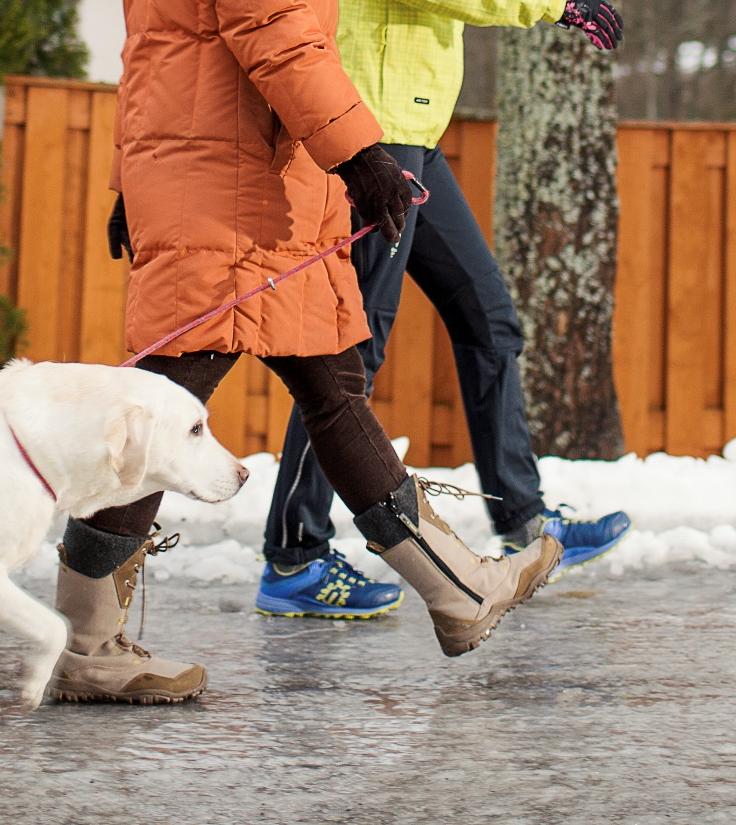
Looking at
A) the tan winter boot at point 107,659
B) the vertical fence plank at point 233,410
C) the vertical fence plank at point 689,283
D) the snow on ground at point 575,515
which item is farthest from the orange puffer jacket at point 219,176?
the vertical fence plank at point 689,283

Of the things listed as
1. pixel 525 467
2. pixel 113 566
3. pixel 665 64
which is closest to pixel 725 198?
pixel 525 467

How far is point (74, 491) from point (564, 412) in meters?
4.18

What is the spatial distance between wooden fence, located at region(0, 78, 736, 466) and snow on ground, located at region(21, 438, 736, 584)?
1.06m

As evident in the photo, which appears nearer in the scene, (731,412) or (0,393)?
(0,393)

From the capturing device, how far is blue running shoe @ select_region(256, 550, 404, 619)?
408 centimetres

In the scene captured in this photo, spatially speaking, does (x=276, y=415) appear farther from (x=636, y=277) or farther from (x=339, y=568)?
(x=339, y=568)

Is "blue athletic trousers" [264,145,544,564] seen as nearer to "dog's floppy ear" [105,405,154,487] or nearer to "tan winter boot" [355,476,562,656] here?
"tan winter boot" [355,476,562,656]

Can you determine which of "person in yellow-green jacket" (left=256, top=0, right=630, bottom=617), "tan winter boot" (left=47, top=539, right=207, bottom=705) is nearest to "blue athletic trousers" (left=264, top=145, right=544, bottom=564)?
"person in yellow-green jacket" (left=256, top=0, right=630, bottom=617)

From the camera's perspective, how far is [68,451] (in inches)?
108

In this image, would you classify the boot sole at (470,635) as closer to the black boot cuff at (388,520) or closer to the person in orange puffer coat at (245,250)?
the person in orange puffer coat at (245,250)

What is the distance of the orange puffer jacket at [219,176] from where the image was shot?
9.82 feet

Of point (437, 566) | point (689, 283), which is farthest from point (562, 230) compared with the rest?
point (437, 566)

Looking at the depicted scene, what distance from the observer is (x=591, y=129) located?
6.66 metres

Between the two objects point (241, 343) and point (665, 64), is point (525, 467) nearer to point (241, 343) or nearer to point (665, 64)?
point (241, 343)
